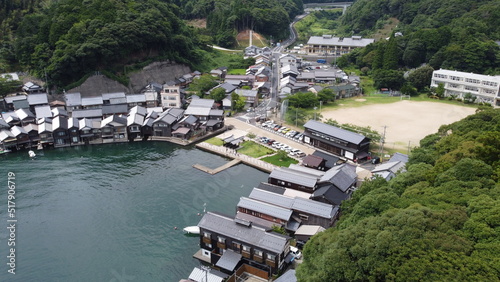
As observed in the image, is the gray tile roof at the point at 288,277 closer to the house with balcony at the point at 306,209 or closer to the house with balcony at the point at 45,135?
the house with balcony at the point at 306,209

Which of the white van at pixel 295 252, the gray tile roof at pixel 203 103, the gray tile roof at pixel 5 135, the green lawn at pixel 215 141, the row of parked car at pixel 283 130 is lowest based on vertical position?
the white van at pixel 295 252

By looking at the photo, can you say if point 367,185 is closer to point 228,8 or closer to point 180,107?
point 180,107

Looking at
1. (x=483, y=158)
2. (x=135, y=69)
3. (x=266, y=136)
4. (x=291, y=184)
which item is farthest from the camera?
(x=135, y=69)

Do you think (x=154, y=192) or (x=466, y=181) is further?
(x=154, y=192)

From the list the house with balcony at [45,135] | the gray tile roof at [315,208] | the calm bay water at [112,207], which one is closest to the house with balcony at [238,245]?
the calm bay water at [112,207]

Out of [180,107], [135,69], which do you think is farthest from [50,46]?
[180,107]

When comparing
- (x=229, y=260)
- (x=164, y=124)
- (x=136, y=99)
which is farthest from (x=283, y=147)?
(x=136, y=99)

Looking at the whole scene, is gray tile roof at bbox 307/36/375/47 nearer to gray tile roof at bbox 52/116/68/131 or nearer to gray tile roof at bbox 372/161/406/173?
gray tile roof at bbox 372/161/406/173

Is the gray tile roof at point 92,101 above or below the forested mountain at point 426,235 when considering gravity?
above

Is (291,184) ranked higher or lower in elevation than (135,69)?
lower
